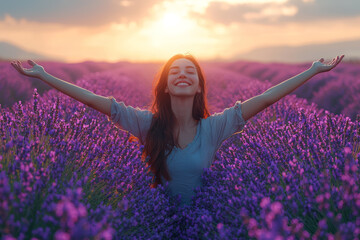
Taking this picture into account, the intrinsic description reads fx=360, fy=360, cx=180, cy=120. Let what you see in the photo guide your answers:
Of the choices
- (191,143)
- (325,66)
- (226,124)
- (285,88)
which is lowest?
(191,143)

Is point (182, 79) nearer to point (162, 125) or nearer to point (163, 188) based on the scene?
point (162, 125)

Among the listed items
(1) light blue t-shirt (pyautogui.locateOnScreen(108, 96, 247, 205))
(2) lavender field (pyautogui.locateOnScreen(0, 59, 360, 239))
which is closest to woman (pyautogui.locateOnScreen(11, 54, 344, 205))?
(1) light blue t-shirt (pyautogui.locateOnScreen(108, 96, 247, 205))

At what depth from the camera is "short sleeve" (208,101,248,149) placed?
2912 mm

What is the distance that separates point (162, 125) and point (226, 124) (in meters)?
0.53

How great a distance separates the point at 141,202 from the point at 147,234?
0.20 meters

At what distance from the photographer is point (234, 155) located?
2838 millimetres

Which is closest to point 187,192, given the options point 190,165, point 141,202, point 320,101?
point 190,165

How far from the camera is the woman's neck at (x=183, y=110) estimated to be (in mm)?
3049

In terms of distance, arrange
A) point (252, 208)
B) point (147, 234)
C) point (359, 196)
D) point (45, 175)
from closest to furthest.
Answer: point (359, 196)
point (45, 175)
point (252, 208)
point (147, 234)

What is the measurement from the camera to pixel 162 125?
2.96 m

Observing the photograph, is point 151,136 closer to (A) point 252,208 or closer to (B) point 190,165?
(B) point 190,165

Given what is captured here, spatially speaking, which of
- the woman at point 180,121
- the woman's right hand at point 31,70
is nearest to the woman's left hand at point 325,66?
the woman at point 180,121

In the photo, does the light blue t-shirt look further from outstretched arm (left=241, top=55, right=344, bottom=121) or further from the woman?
outstretched arm (left=241, top=55, right=344, bottom=121)

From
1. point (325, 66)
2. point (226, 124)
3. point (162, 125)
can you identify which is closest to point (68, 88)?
point (162, 125)
